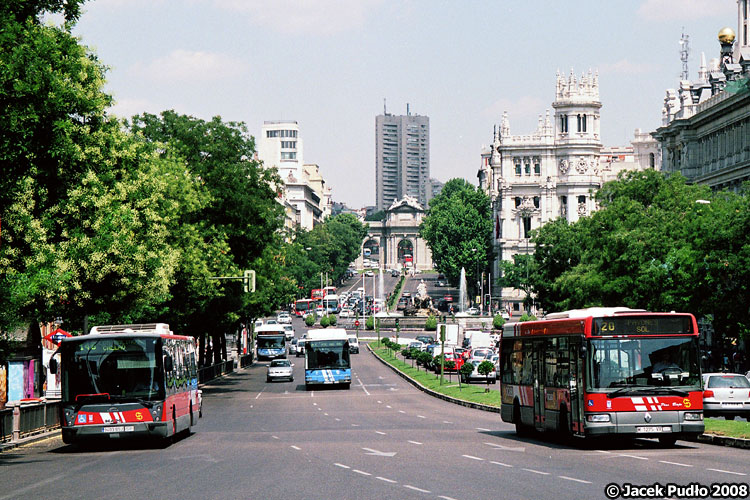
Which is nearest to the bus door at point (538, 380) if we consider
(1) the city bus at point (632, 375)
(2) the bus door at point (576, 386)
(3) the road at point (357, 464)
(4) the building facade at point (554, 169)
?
(3) the road at point (357, 464)

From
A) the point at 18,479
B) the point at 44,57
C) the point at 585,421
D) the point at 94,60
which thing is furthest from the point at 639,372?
the point at 94,60

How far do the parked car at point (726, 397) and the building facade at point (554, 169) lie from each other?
107672 mm

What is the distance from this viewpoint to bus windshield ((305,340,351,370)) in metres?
61.6

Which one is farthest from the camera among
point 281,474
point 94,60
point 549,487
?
→ point 94,60

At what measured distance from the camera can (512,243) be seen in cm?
15275

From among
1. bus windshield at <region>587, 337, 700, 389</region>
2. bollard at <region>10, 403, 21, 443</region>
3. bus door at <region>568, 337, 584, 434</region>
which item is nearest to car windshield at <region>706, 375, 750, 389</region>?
bus windshield at <region>587, 337, 700, 389</region>

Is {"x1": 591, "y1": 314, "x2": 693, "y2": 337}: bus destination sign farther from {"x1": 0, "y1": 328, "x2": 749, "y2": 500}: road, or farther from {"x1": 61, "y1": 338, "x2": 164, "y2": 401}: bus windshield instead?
{"x1": 61, "y1": 338, "x2": 164, "y2": 401}: bus windshield

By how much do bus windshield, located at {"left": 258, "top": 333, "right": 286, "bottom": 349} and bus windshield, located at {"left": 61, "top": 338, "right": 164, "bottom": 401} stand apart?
240 feet

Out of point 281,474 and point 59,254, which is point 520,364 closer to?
point 281,474

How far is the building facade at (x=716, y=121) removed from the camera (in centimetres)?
8081

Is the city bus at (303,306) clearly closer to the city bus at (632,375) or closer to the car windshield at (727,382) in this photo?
the car windshield at (727,382)

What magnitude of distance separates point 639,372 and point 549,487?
7054 millimetres

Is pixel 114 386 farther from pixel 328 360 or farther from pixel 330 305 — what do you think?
pixel 330 305

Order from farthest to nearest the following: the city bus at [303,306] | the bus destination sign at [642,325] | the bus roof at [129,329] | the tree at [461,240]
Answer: the city bus at [303,306], the tree at [461,240], the bus roof at [129,329], the bus destination sign at [642,325]
